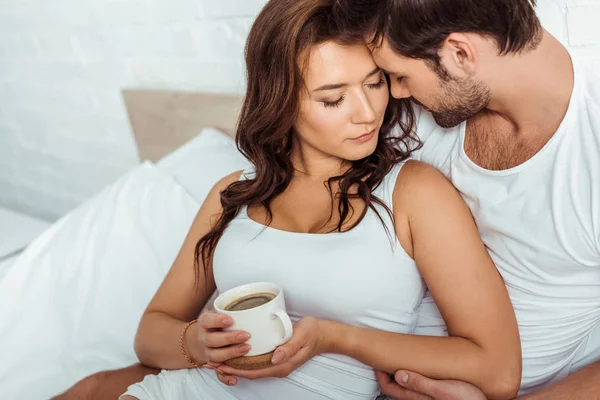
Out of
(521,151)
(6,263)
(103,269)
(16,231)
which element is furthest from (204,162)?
(16,231)

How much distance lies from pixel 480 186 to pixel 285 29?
17.1 inches

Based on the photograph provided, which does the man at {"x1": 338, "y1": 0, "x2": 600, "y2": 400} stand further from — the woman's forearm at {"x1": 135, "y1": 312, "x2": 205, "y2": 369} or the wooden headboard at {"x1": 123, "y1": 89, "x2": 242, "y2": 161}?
the wooden headboard at {"x1": 123, "y1": 89, "x2": 242, "y2": 161}

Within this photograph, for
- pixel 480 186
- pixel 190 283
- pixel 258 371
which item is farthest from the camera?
pixel 190 283

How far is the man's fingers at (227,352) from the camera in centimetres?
96

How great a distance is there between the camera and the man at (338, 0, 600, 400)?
3.25ft

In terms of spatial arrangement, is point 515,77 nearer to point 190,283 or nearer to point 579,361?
point 579,361

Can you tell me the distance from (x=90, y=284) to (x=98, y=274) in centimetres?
3

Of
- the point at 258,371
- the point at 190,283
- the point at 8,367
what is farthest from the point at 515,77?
the point at 8,367

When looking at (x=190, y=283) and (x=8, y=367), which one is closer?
(x=190, y=283)

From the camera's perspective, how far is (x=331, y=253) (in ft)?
3.77

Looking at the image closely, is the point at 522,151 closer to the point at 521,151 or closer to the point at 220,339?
the point at 521,151

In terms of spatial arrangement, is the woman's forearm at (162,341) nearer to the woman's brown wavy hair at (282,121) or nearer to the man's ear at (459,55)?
the woman's brown wavy hair at (282,121)

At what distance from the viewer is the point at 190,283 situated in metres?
1.35

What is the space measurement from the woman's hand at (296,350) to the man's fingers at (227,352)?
0.03 m
